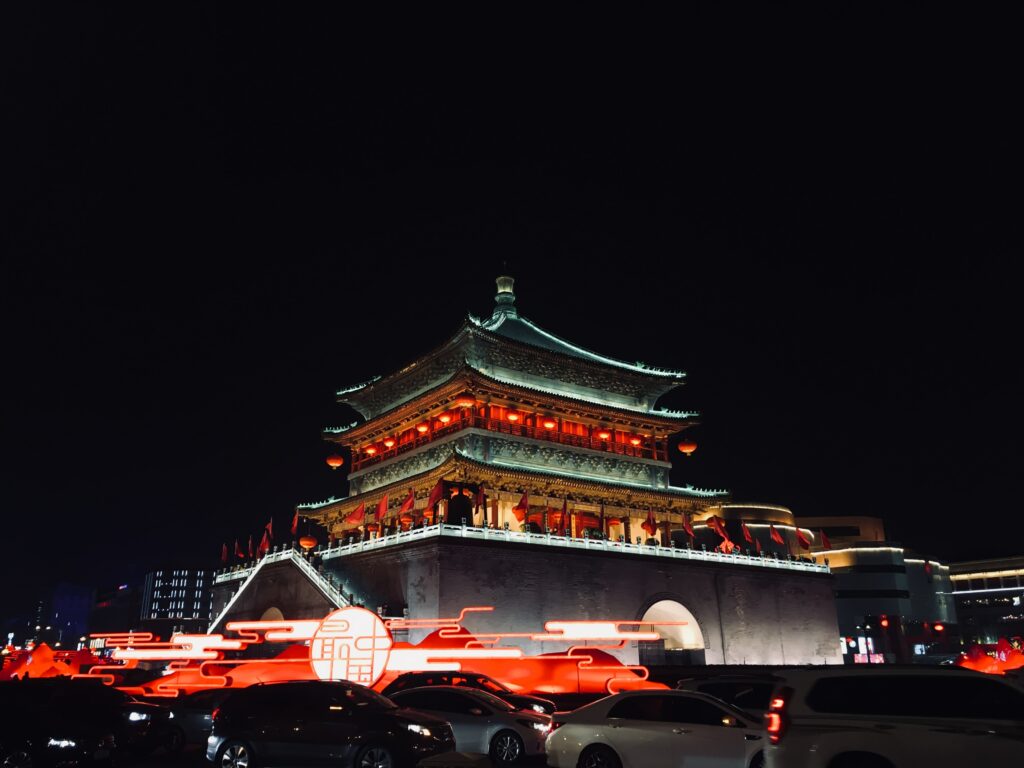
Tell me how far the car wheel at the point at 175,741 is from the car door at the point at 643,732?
810 cm

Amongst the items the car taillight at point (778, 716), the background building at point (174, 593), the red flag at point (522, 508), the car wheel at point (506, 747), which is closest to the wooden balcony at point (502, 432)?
the red flag at point (522, 508)

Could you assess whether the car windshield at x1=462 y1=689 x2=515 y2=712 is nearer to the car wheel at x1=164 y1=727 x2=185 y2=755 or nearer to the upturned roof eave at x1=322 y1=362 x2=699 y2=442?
the car wheel at x1=164 y1=727 x2=185 y2=755

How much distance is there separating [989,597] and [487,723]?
7315cm

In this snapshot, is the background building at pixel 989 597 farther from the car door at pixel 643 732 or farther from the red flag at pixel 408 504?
the car door at pixel 643 732

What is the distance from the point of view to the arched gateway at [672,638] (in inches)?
1216

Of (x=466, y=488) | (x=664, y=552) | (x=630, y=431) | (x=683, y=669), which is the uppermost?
(x=630, y=431)

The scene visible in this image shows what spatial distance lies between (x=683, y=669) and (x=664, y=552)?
8.74 m

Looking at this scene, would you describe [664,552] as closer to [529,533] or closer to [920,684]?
[529,533]

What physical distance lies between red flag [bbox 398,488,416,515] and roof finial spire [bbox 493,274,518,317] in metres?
11.9

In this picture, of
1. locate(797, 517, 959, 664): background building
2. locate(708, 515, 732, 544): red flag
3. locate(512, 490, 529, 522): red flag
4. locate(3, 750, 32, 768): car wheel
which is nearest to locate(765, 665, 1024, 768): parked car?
locate(3, 750, 32, 768): car wheel

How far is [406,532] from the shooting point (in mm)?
28906

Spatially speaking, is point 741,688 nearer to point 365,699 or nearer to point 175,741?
point 365,699

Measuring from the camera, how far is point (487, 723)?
11859 millimetres

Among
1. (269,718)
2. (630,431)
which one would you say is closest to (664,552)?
(630,431)
